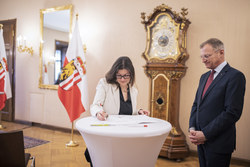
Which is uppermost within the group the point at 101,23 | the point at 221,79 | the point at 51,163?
the point at 101,23

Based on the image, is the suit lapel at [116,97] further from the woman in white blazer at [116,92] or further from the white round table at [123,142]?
the white round table at [123,142]

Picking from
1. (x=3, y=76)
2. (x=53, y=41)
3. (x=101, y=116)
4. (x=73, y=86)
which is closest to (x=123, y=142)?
(x=101, y=116)

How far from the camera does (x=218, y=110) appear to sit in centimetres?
164

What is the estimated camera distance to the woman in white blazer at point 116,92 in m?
1.92

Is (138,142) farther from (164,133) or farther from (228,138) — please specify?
(228,138)

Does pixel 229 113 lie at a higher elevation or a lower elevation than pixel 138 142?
higher

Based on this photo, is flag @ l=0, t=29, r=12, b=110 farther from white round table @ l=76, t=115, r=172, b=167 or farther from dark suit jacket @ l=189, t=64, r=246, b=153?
dark suit jacket @ l=189, t=64, r=246, b=153

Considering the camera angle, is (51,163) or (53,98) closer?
(51,163)

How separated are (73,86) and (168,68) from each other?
163 cm

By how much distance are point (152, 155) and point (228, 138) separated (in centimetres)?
60

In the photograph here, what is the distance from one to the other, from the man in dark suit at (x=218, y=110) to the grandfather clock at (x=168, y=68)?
4.57 feet

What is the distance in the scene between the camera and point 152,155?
154 cm

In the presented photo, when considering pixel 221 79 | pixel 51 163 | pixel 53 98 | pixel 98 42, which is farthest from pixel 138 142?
pixel 53 98

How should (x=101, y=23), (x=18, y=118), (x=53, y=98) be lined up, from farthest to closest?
(x=18, y=118) → (x=53, y=98) → (x=101, y=23)
